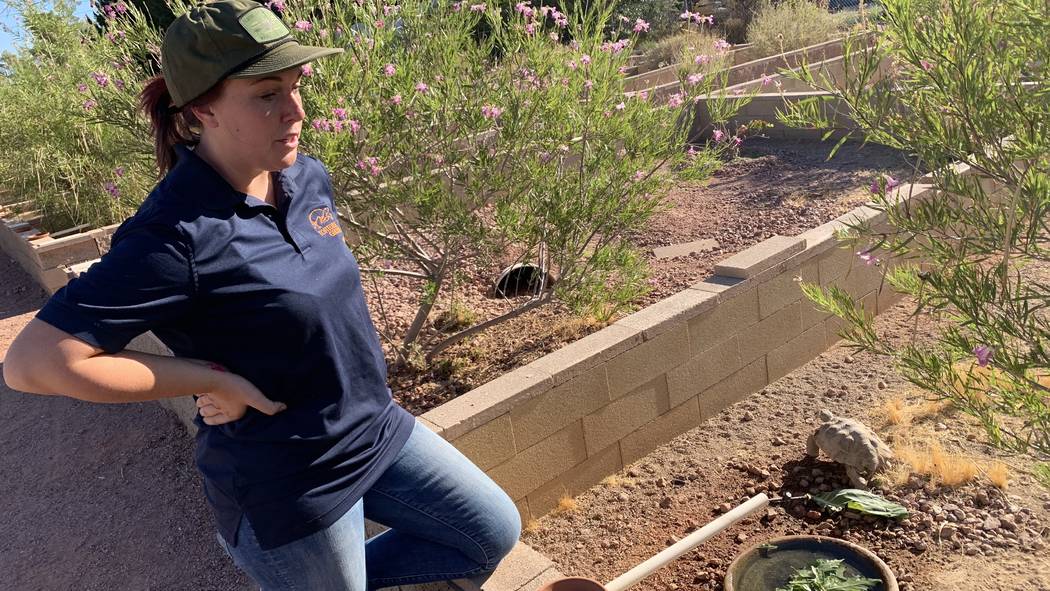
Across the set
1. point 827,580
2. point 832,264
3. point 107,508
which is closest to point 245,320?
point 827,580

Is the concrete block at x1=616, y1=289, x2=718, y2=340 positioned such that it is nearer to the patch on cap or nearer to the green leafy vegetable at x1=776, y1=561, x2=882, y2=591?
the green leafy vegetable at x1=776, y1=561, x2=882, y2=591

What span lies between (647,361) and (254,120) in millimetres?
2691

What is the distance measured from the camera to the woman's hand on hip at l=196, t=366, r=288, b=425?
6.25 feet

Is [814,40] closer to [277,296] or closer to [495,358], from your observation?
[495,358]

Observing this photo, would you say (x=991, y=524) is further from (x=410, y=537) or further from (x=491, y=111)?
(x=491, y=111)

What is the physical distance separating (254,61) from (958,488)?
10.8 ft

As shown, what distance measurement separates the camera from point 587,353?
3.97 metres

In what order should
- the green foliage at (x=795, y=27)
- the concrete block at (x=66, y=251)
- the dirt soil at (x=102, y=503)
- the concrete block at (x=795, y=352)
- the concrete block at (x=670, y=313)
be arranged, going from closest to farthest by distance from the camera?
the dirt soil at (x=102, y=503) < the concrete block at (x=670, y=313) < the concrete block at (x=795, y=352) < the concrete block at (x=66, y=251) < the green foliage at (x=795, y=27)

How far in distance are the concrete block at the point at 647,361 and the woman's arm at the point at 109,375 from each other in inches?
94.0

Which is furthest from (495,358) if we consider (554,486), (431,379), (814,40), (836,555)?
(814,40)

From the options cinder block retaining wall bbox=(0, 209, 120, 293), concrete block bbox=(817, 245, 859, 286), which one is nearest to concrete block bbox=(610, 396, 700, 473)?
concrete block bbox=(817, 245, 859, 286)

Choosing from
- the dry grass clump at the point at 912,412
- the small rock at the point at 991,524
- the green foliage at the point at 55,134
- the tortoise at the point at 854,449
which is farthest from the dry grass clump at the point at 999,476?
the green foliage at the point at 55,134

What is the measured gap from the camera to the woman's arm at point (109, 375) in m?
1.72

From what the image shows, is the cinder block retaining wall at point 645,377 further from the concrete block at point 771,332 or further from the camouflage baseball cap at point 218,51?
the camouflage baseball cap at point 218,51
